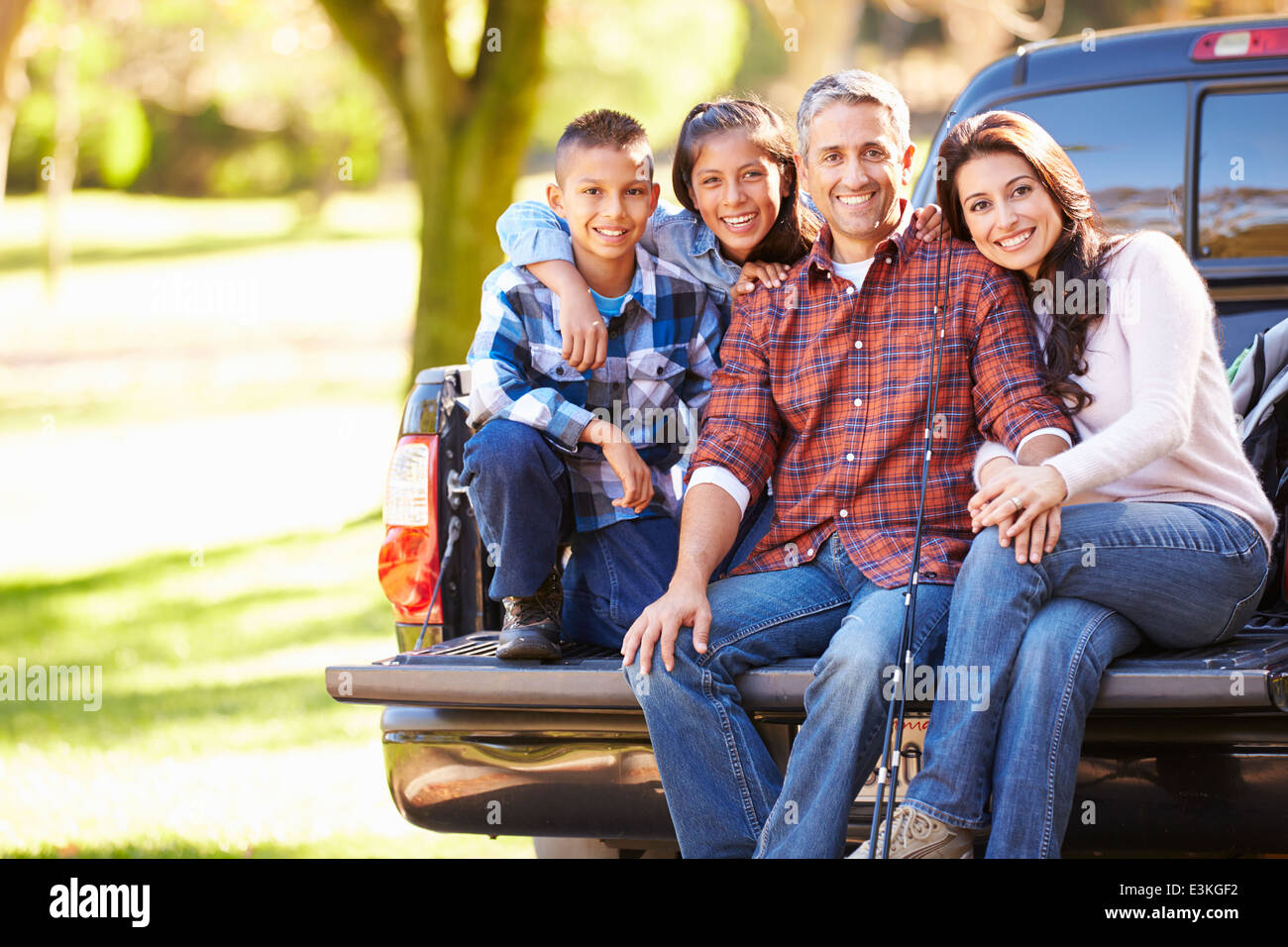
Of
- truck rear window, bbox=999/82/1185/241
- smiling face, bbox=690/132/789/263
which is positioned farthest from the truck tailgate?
→ truck rear window, bbox=999/82/1185/241

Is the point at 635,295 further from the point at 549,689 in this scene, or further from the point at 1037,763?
the point at 1037,763

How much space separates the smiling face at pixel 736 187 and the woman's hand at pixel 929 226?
14.5 inches

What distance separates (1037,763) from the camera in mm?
2822

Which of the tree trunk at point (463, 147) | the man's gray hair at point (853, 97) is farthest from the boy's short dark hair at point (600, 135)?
the tree trunk at point (463, 147)

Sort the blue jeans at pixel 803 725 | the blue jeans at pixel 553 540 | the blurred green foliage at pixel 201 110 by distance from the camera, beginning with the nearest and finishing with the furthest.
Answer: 1. the blue jeans at pixel 803 725
2. the blue jeans at pixel 553 540
3. the blurred green foliage at pixel 201 110

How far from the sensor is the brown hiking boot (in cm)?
324

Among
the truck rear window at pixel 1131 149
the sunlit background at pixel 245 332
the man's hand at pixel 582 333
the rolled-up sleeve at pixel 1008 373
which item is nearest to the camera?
the rolled-up sleeve at pixel 1008 373

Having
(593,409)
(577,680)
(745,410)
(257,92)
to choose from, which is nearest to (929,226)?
(745,410)

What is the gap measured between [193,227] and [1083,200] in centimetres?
4441

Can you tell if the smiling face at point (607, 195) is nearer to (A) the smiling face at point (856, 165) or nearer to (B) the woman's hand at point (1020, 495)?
(A) the smiling face at point (856, 165)

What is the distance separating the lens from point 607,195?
3.49m

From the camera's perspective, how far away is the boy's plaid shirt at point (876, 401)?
3.29m

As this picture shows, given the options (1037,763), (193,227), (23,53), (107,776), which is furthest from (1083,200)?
(193,227)

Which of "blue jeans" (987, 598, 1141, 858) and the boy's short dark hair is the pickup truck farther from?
the boy's short dark hair
